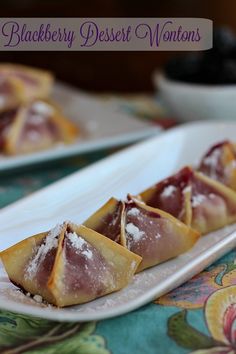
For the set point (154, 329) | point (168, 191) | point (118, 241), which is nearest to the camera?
point (154, 329)

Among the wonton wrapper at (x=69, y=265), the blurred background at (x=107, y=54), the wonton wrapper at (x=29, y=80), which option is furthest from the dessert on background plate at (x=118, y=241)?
the blurred background at (x=107, y=54)

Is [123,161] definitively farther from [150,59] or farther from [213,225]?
[150,59]

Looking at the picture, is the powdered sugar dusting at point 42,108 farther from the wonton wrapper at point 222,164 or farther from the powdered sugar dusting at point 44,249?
the powdered sugar dusting at point 44,249

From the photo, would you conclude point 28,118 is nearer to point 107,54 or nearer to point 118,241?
point 118,241

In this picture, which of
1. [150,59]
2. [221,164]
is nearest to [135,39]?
[221,164]

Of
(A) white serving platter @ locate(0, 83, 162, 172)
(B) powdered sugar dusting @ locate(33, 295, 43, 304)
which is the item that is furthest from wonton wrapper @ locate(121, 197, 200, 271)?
(A) white serving platter @ locate(0, 83, 162, 172)

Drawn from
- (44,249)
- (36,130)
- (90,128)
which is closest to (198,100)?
(90,128)
